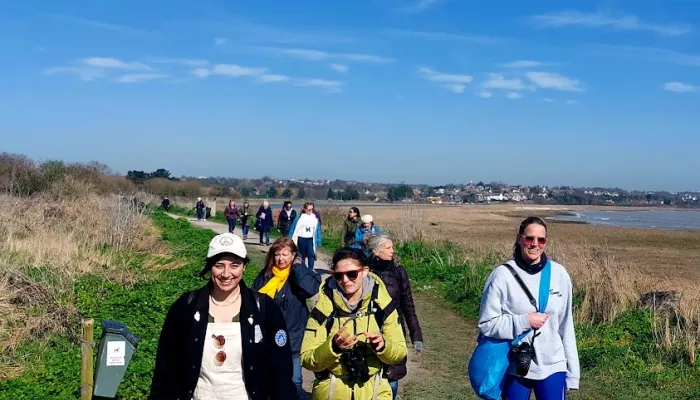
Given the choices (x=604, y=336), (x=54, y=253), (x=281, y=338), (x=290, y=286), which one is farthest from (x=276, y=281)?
(x=54, y=253)

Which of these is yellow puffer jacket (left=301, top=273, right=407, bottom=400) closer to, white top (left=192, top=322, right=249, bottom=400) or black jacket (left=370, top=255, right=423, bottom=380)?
white top (left=192, top=322, right=249, bottom=400)

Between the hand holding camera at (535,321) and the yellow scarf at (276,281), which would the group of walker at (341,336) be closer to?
the hand holding camera at (535,321)

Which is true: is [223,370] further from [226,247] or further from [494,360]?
[494,360]

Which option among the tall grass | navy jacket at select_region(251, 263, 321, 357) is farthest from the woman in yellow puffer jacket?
the tall grass

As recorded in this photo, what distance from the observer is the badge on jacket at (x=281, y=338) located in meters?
3.47

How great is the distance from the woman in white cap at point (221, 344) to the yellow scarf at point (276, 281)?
1.86 metres

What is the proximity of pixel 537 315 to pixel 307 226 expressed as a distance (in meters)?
10.9

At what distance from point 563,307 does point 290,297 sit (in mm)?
2097

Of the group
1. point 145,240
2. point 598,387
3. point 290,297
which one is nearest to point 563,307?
point 290,297

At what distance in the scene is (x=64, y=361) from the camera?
23.3 feet

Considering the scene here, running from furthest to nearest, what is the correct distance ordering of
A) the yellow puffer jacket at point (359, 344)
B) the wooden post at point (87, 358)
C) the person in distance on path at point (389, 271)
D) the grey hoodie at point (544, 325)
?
the person in distance on path at point (389, 271), the wooden post at point (87, 358), the grey hoodie at point (544, 325), the yellow puffer jacket at point (359, 344)

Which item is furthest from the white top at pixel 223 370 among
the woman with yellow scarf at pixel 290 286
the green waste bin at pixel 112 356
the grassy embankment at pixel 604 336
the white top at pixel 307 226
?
the white top at pixel 307 226

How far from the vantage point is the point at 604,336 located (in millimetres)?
9750

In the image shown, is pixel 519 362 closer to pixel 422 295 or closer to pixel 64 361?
pixel 64 361
